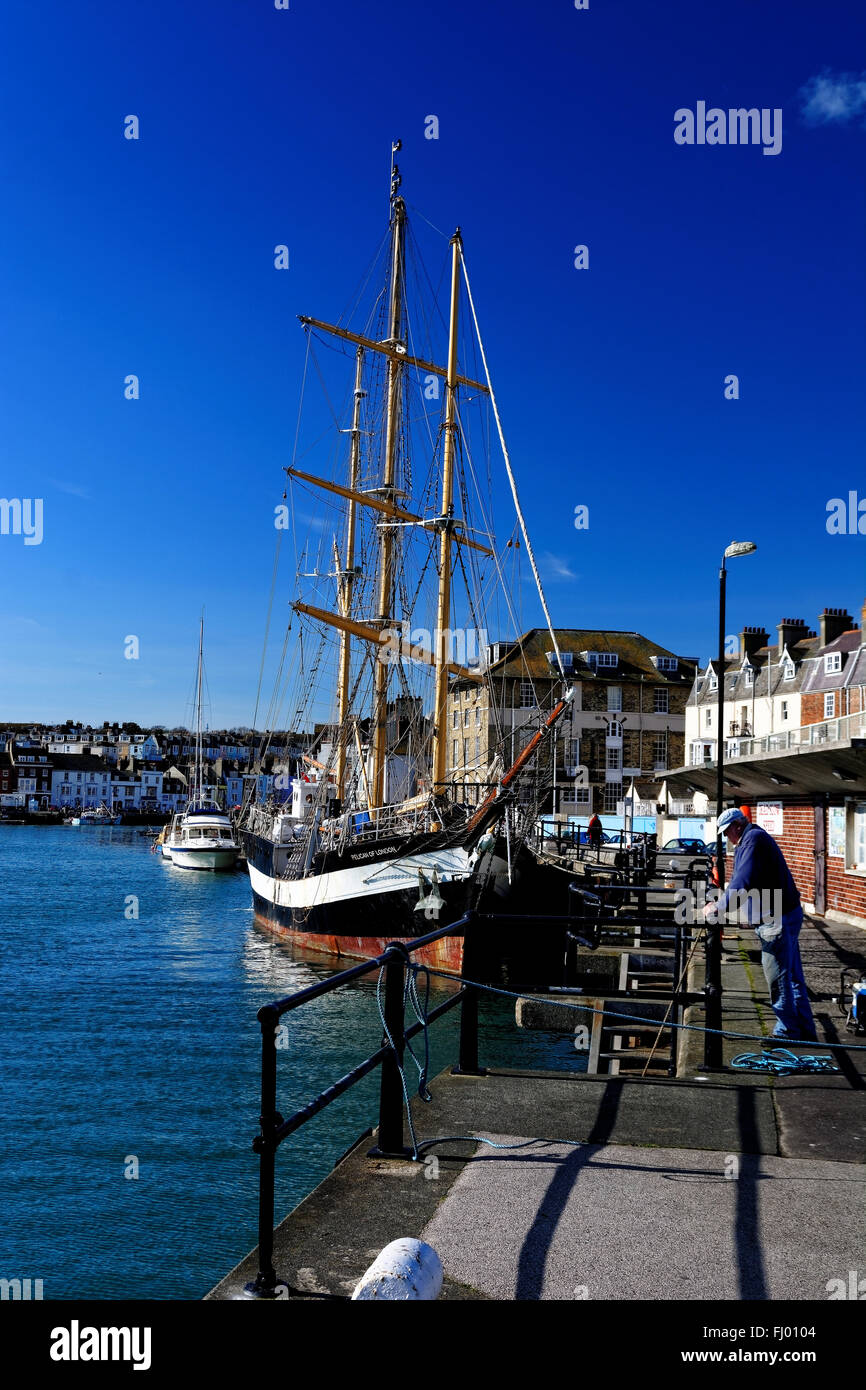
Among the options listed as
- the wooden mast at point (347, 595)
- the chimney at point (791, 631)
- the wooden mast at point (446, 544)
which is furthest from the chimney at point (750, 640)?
the wooden mast at point (446, 544)

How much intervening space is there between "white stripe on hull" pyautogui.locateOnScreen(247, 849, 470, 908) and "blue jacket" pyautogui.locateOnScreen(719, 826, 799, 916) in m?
17.5

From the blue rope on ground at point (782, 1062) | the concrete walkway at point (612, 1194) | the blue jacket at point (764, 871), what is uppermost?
the blue jacket at point (764, 871)

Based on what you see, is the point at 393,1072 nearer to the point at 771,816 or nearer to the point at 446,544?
the point at 771,816

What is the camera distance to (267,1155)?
431 cm

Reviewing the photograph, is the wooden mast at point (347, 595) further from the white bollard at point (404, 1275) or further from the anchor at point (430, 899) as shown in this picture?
the white bollard at point (404, 1275)

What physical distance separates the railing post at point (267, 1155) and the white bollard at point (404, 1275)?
22.0 inches

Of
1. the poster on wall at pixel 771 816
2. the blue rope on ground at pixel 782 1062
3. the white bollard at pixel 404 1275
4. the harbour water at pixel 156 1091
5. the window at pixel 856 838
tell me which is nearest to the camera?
the white bollard at pixel 404 1275

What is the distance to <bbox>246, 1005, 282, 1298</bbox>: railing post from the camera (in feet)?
13.6

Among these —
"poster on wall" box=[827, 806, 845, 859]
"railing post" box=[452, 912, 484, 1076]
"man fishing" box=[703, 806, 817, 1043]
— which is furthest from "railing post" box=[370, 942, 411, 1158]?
"poster on wall" box=[827, 806, 845, 859]

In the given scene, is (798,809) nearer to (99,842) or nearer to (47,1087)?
(47,1087)

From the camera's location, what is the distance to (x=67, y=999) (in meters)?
22.0

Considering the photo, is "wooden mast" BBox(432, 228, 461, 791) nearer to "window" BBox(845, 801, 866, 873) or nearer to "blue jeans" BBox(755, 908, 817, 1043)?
"window" BBox(845, 801, 866, 873)

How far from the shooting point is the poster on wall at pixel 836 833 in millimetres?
19641

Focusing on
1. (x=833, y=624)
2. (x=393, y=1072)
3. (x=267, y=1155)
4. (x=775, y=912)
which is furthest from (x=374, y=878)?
(x=833, y=624)
